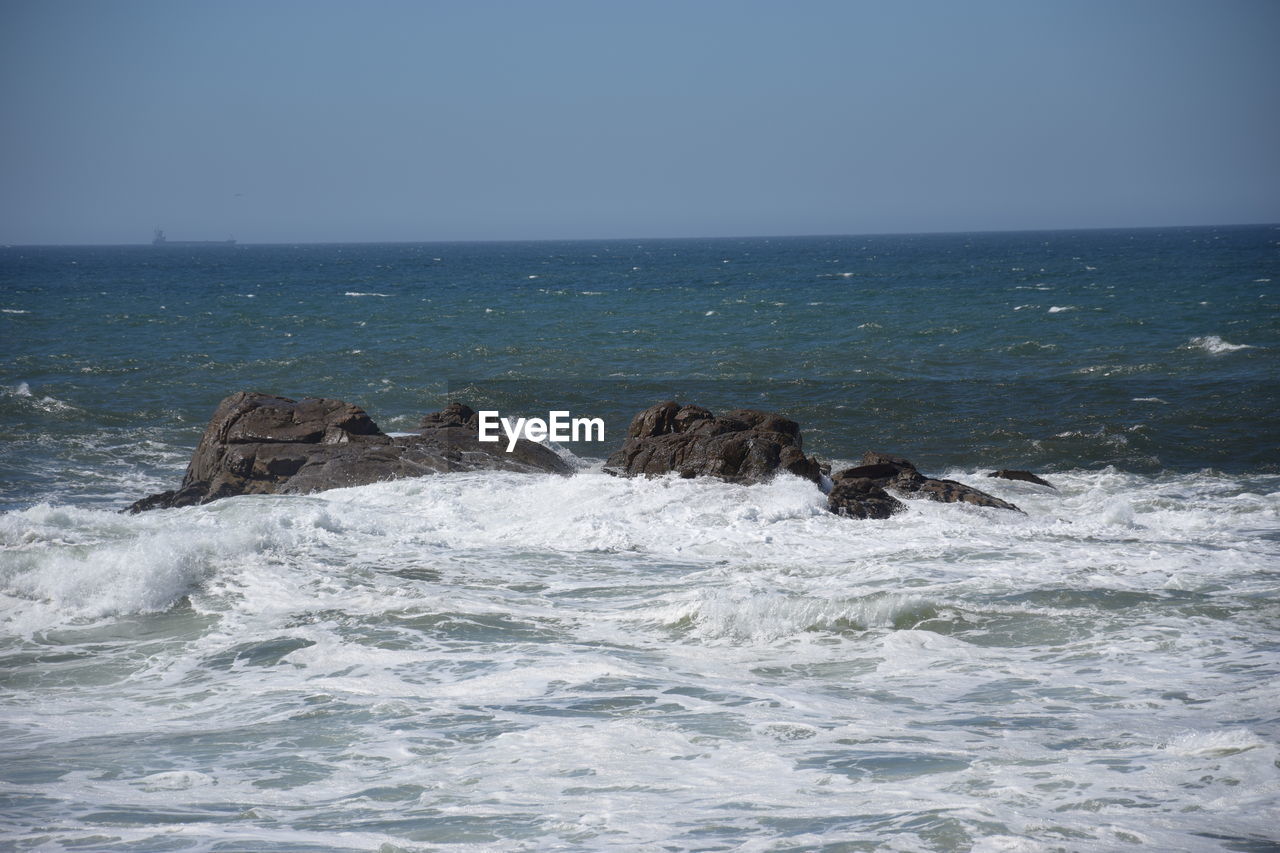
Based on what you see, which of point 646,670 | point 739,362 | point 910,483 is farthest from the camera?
point 739,362

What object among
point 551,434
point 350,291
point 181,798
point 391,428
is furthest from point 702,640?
point 350,291

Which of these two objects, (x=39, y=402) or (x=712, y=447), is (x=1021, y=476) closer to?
(x=712, y=447)

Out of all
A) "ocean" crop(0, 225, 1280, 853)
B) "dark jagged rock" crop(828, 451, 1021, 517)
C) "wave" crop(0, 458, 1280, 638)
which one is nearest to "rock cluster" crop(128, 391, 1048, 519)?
"dark jagged rock" crop(828, 451, 1021, 517)

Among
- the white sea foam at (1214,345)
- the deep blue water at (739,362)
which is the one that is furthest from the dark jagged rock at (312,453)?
the white sea foam at (1214,345)

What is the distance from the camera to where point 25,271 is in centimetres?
9938

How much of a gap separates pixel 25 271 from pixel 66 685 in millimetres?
104874

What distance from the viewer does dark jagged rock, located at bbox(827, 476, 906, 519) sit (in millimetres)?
14336

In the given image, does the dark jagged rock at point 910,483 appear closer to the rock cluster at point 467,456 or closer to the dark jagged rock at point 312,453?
the rock cluster at point 467,456

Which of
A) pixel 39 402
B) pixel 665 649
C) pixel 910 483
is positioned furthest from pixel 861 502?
pixel 39 402

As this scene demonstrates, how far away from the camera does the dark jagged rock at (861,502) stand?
14.3m

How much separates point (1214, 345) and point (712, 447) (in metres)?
22.3

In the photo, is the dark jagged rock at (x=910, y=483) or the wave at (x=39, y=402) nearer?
the dark jagged rock at (x=910, y=483)

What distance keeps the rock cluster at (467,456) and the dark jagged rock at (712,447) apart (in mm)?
16

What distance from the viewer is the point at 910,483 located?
15.6 meters
